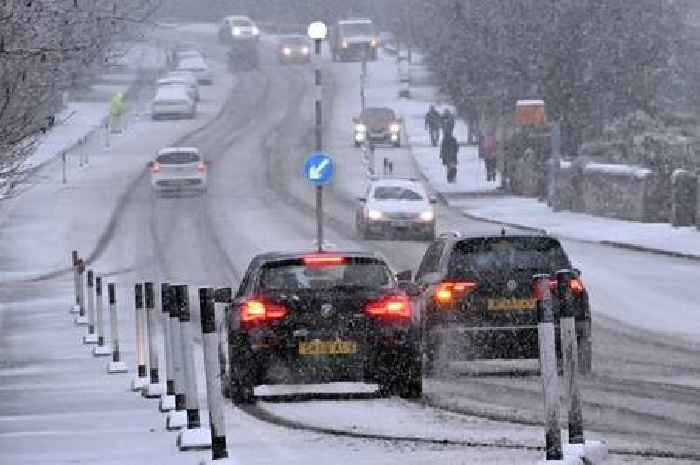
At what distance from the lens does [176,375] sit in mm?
16609

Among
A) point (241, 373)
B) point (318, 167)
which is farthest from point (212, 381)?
point (318, 167)

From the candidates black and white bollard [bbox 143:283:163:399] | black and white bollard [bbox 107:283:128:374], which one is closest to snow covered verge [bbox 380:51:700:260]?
black and white bollard [bbox 107:283:128:374]

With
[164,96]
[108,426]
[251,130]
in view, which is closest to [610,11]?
[251,130]

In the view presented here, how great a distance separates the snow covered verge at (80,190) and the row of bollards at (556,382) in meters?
14.4

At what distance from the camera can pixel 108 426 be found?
16625 millimetres

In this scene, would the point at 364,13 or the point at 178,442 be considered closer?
the point at 178,442

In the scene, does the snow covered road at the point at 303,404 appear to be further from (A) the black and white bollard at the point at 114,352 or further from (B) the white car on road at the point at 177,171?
(B) the white car on road at the point at 177,171

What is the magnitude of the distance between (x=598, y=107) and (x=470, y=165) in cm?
982

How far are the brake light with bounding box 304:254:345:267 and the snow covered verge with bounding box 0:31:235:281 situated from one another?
26.5ft

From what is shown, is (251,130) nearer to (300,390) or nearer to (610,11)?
(610,11)

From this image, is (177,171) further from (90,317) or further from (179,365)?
(179,365)

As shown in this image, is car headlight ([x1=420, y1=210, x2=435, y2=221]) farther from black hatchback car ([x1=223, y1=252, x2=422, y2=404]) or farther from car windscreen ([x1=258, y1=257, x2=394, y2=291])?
black hatchback car ([x1=223, y1=252, x2=422, y2=404])

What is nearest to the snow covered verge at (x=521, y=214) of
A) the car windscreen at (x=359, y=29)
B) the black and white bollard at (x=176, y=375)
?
the black and white bollard at (x=176, y=375)

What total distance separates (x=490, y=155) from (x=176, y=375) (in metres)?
53.0
